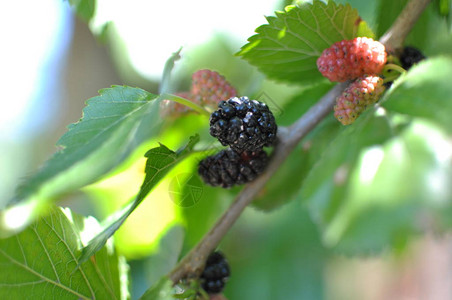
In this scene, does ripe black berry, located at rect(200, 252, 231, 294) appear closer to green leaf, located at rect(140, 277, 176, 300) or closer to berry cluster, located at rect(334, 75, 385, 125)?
green leaf, located at rect(140, 277, 176, 300)

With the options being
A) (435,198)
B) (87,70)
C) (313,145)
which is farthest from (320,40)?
(87,70)

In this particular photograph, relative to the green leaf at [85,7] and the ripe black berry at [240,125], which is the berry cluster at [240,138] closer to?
the ripe black berry at [240,125]

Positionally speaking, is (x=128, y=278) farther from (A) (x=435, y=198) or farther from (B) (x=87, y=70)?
(B) (x=87, y=70)

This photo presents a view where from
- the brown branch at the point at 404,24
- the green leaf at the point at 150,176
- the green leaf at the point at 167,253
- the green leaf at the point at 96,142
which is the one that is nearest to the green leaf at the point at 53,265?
the green leaf at the point at 150,176

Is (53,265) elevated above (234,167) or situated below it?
above

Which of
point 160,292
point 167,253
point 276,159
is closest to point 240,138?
point 276,159

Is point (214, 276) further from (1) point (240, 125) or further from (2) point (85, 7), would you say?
(2) point (85, 7)
